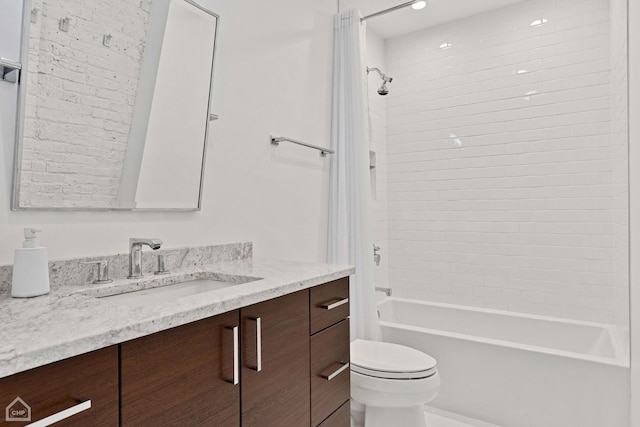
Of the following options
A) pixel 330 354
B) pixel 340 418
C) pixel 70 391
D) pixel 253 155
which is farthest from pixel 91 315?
pixel 253 155

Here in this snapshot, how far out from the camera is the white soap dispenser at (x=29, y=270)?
96 cm

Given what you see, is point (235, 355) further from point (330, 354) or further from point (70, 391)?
point (330, 354)

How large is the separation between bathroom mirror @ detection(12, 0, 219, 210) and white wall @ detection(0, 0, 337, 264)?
0.05 metres

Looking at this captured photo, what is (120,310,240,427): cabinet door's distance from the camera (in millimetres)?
768

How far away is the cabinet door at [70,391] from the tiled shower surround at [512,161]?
2.48m

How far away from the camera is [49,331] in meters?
0.70

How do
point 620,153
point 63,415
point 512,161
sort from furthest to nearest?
point 512,161 < point 620,153 < point 63,415

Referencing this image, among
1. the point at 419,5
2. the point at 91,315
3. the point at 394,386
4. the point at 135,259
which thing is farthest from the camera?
the point at 419,5

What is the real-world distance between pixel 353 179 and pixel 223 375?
1.64 m

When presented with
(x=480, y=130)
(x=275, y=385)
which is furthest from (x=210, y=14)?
(x=480, y=130)

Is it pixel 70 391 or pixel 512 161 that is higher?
pixel 512 161

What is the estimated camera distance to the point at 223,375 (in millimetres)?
967

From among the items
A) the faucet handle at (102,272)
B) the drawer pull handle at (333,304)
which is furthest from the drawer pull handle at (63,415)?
the drawer pull handle at (333,304)

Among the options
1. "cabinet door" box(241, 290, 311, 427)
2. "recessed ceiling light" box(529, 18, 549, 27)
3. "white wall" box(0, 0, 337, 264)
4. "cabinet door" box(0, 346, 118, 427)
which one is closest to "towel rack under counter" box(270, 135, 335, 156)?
"white wall" box(0, 0, 337, 264)
